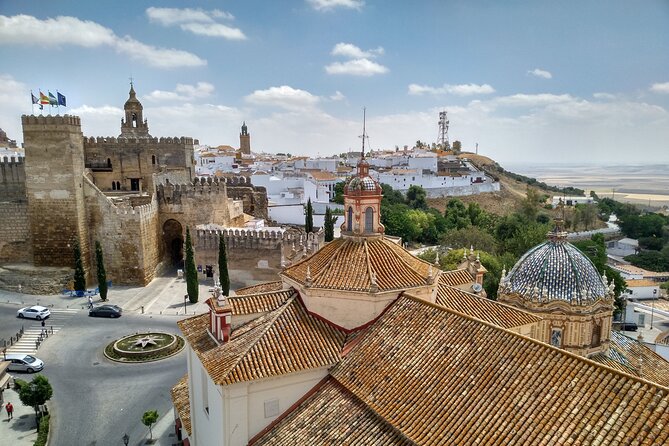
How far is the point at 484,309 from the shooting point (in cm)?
1633

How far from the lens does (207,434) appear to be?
546 inches

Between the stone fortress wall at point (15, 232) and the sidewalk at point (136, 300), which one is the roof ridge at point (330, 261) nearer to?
the sidewalk at point (136, 300)

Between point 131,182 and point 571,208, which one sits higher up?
point 131,182

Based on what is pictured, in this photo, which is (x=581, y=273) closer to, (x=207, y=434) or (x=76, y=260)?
(x=207, y=434)

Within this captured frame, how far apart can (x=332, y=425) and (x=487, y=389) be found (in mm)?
3664

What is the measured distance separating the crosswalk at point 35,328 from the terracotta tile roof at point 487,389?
20.0m

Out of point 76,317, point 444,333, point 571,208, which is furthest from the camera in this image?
point 571,208

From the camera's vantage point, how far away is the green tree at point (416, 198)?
73625mm

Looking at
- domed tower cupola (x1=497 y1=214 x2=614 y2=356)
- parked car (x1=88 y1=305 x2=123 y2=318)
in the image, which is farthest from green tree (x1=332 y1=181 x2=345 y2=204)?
domed tower cupola (x1=497 y1=214 x2=614 y2=356)

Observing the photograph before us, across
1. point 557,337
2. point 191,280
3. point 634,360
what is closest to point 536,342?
point 557,337

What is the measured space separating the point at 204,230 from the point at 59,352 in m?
13.7

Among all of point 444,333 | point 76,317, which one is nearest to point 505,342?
point 444,333

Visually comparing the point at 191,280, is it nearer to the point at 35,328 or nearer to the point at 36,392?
the point at 35,328

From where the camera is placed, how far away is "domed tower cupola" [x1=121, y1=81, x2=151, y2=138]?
150ft
